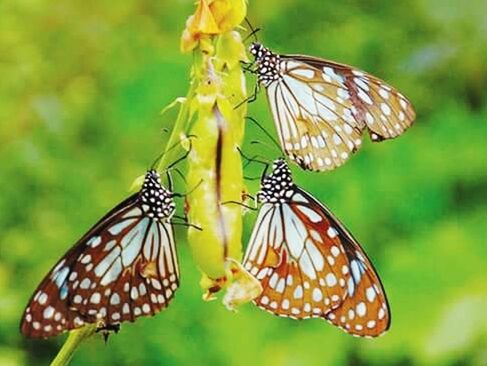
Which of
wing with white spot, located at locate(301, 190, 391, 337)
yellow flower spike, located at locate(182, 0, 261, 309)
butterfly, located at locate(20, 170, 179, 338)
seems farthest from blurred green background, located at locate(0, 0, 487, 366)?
yellow flower spike, located at locate(182, 0, 261, 309)

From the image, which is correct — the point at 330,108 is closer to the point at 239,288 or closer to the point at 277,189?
the point at 277,189

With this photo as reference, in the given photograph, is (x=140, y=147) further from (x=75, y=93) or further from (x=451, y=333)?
(x=451, y=333)

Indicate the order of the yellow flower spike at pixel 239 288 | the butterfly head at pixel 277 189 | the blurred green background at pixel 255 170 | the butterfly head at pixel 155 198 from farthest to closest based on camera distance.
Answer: the blurred green background at pixel 255 170, the butterfly head at pixel 277 189, the butterfly head at pixel 155 198, the yellow flower spike at pixel 239 288

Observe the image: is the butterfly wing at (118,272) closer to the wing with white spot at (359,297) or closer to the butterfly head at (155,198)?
the butterfly head at (155,198)

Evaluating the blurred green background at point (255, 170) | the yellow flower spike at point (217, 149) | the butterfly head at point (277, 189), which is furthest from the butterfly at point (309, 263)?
the blurred green background at point (255, 170)

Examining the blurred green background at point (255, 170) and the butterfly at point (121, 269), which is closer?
the butterfly at point (121, 269)

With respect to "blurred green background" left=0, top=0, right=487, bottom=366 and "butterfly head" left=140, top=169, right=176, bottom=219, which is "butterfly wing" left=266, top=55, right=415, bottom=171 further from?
"blurred green background" left=0, top=0, right=487, bottom=366

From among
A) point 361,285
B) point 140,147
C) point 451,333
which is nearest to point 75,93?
point 140,147

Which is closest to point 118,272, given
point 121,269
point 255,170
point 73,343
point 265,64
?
point 121,269
